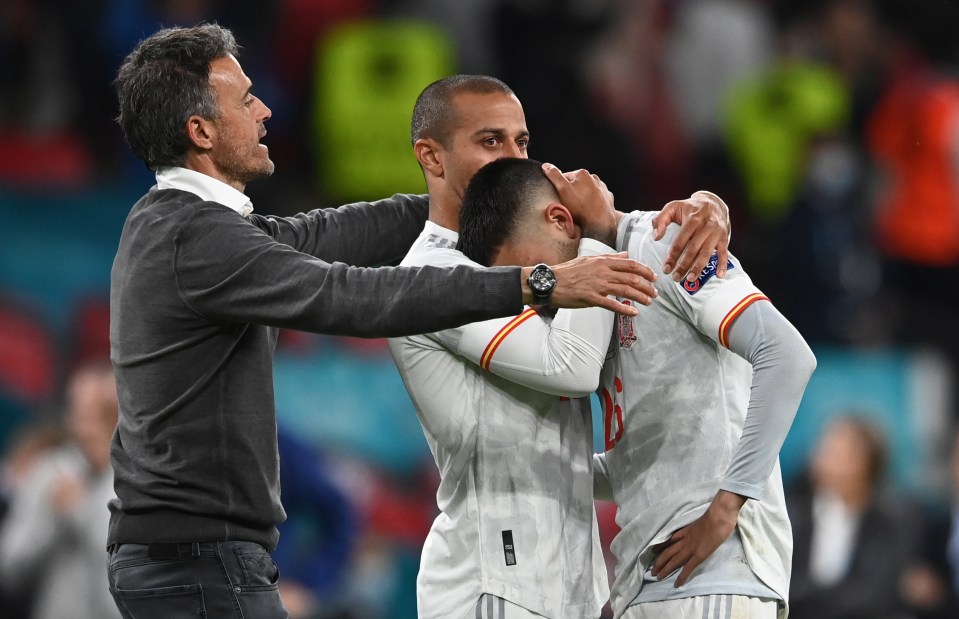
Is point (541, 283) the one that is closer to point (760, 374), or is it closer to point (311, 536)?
point (760, 374)

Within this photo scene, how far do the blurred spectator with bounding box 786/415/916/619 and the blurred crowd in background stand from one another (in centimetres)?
1

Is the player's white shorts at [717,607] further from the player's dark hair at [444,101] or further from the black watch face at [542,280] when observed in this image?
the player's dark hair at [444,101]

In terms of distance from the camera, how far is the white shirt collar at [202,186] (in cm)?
325

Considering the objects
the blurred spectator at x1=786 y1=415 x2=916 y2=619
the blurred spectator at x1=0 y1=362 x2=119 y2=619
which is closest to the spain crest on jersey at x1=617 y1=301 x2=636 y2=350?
the blurred spectator at x1=786 y1=415 x2=916 y2=619

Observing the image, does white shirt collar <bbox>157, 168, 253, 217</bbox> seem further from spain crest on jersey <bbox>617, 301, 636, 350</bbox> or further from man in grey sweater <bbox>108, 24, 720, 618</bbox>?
spain crest on jersey <bbox>617, 301, 636, 350</bbox>

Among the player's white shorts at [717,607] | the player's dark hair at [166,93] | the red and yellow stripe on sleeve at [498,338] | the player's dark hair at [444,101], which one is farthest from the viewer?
the player's dark hair at [444,101]

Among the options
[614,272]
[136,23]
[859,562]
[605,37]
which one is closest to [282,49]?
[136,23]

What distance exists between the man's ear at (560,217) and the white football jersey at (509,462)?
0.11m

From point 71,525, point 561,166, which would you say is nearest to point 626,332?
point 71,525

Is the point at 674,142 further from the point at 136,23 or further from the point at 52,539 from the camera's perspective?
the point at 52,539

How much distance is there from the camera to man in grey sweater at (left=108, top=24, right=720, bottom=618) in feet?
9.53

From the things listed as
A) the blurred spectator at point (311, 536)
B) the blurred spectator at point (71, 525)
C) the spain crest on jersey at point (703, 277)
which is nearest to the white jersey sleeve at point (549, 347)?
the spain crest on jersey at point (703, 277)

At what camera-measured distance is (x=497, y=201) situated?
3.31 meters

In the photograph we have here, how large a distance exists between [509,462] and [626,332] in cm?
42
